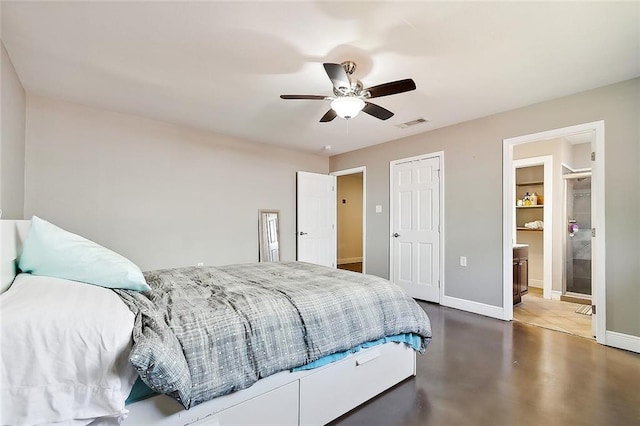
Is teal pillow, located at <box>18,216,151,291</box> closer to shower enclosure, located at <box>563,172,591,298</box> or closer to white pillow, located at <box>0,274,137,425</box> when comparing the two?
white pillow, located at <box>0,274,137,425</box>

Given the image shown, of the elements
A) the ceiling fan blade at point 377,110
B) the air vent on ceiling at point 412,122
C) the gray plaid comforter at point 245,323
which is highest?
the air vent on ceiling at point 412,122

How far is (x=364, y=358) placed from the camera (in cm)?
182

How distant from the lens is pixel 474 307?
371 cm

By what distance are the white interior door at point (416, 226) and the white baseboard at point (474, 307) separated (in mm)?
163

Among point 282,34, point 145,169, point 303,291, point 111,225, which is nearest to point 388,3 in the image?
point 282,34

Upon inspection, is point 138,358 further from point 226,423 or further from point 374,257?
A: point 374,257

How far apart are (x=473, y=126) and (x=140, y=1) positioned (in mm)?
3741

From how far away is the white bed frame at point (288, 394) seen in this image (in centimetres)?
120

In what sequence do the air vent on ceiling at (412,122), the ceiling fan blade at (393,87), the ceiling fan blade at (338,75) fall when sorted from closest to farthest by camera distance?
the ceiling fan blade at (338,75) < the ceiling fan blade at (393,87) < the air vent on ceiling at (412,122)

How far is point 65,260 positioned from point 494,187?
13.4ft

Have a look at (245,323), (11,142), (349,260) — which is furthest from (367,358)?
(349,260)

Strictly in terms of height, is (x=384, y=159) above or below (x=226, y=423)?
above

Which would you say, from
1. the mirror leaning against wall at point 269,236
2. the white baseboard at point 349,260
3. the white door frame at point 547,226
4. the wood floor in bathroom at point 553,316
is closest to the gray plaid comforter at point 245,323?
the wood floor in bathroom at point 553,316

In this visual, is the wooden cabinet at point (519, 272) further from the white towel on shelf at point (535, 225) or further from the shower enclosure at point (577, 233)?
the white towel on shelf at point (535, 225)
